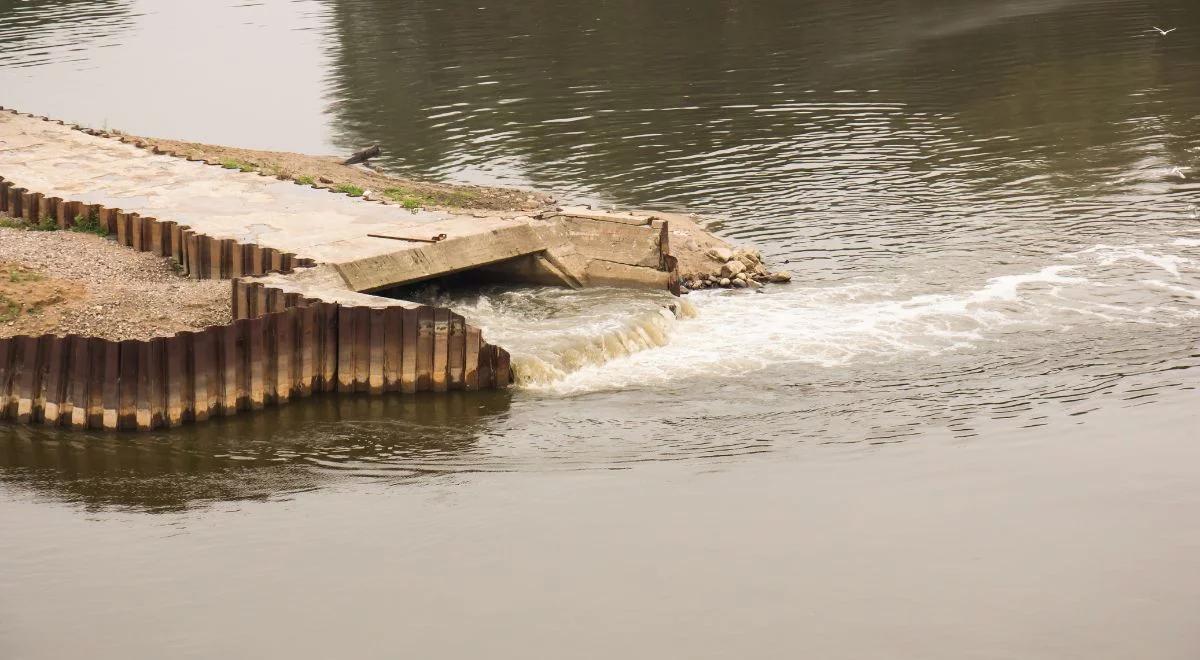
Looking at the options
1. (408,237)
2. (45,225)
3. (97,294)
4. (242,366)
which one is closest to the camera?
(242,366)

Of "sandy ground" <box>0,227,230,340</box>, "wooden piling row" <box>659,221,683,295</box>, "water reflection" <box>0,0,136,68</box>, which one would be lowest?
"wooden piling row" <box>659,221,683,295</box>

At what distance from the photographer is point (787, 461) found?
19469 millimetres

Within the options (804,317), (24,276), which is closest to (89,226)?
(24,276)

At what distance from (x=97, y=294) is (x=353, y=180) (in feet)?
42.0

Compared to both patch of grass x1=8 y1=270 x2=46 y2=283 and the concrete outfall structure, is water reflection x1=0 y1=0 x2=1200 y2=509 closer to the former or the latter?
the concrete outfall structure

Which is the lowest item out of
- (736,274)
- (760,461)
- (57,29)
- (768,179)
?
(760,461)

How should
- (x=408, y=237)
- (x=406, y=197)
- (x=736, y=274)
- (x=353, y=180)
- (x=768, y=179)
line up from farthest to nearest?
(x=353, y=180) < (x=768, y=179) < (x=406, y=197) < (x=736, y=274) < (x=408, y=237)

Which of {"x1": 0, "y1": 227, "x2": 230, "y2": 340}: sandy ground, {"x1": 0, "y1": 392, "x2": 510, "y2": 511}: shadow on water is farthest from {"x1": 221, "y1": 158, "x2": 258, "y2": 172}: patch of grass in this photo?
{"x1": 0, "y1": 392, "x2": 510, "y2": 511}: shadow on water

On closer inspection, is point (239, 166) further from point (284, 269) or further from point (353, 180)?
point (284, 269)

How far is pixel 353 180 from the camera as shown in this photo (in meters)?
37.0

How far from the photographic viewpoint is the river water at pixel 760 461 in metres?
15.6

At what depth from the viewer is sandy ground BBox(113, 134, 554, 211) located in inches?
1298

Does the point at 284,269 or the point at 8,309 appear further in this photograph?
the point at 284,269

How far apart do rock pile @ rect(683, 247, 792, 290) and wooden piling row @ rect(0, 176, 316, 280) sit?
8.28 metres
